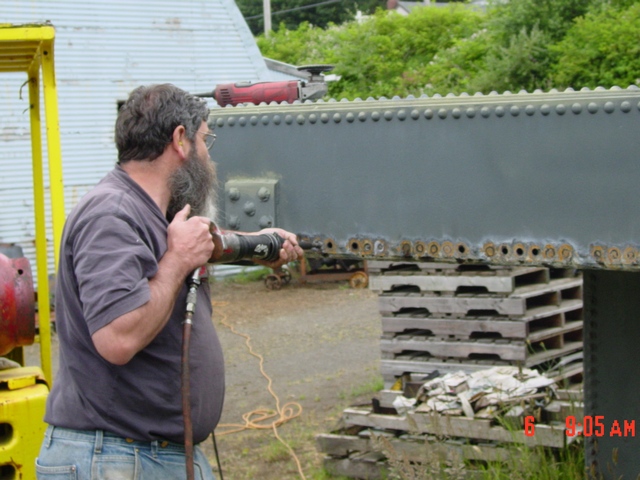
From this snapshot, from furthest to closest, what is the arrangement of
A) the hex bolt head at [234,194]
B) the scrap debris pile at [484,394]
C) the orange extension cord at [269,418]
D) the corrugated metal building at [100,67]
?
the corrugated metal building at [100,67] < the orange extension cord at [269,418] < the scrap debris pile at [484,394] < the hex bolt head at [234,194]

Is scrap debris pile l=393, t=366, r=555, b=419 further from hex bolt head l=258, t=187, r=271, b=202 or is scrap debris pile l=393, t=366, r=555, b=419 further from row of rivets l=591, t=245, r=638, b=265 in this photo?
row of rivets l=591, t=245, r=638, b=265

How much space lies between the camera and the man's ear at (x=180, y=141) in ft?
8.27

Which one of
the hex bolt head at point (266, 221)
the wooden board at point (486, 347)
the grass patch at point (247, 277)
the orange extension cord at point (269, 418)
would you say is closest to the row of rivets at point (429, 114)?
the hex bolt head at point (266, 221)

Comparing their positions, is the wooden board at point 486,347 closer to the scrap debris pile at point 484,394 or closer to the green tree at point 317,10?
the scrap debris pile at point 484,394

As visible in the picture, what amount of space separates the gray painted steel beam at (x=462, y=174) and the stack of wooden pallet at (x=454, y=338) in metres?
2.01

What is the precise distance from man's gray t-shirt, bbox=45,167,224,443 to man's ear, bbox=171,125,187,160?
0.17 metres

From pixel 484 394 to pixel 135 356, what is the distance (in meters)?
2.98

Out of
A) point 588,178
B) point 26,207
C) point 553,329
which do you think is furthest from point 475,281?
point 26,207

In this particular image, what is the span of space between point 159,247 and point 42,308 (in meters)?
2.50

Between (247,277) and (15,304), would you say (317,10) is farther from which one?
(15,304)

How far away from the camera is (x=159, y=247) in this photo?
2.44 m

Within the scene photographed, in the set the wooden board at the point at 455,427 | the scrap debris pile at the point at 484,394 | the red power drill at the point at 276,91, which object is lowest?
the wooden board at the point at 455,427

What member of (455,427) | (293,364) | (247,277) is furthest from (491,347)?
(247,277)

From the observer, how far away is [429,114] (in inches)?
114
